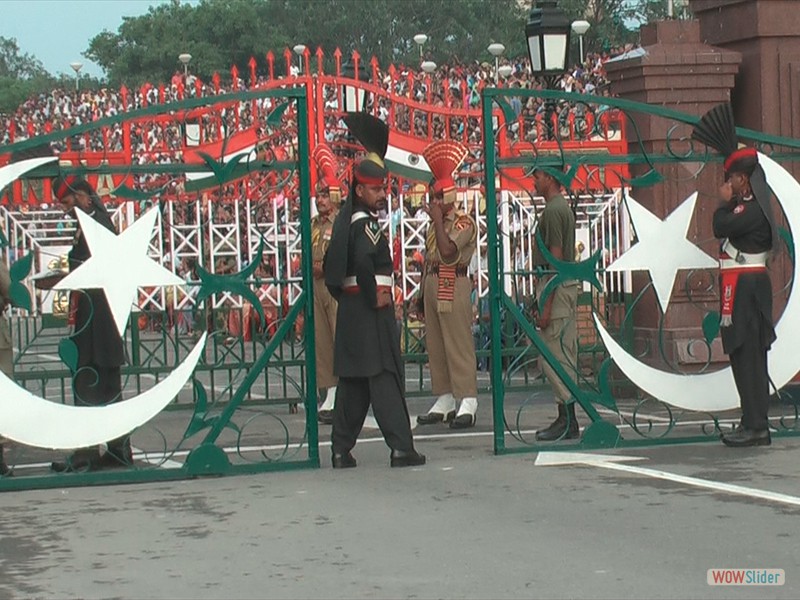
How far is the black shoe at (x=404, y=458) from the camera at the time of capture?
1057 centimetres

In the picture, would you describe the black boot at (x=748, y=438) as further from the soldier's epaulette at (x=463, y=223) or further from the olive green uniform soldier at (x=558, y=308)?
the soldier's epaulette at (x=463, y=223)

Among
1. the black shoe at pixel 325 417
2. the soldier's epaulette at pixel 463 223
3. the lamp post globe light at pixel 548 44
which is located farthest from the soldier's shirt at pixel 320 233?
the lamp post globe light at pixel 548 44

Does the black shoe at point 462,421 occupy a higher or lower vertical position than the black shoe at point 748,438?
higher

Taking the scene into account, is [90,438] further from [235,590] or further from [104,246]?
[235,590]

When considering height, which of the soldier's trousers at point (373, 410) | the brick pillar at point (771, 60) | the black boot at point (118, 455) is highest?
the brick pillar at point (771, 60)

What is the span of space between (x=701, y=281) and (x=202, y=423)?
506cm

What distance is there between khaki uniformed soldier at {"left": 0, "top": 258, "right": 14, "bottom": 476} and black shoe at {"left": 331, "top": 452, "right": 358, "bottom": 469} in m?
1.99

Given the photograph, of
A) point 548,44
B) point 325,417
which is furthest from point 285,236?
point 548,44

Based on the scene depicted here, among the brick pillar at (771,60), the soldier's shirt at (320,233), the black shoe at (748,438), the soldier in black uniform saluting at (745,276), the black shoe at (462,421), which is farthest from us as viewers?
the brick pillar at (771,60)

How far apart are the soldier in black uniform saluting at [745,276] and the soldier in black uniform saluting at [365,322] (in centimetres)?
213

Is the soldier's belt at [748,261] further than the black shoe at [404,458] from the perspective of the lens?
Yes

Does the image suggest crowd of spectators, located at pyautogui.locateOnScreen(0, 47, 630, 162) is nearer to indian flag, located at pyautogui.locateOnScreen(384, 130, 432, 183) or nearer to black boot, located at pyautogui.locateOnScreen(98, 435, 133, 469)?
indian flag, located at pyautogui.locateOnScreen(384, 130, 432, 183)

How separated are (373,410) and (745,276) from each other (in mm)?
2549

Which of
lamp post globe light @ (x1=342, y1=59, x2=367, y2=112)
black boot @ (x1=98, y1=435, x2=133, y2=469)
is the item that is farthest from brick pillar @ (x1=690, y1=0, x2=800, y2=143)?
black boot @ (x1=98, y1=435, x2=133, y2=469)
